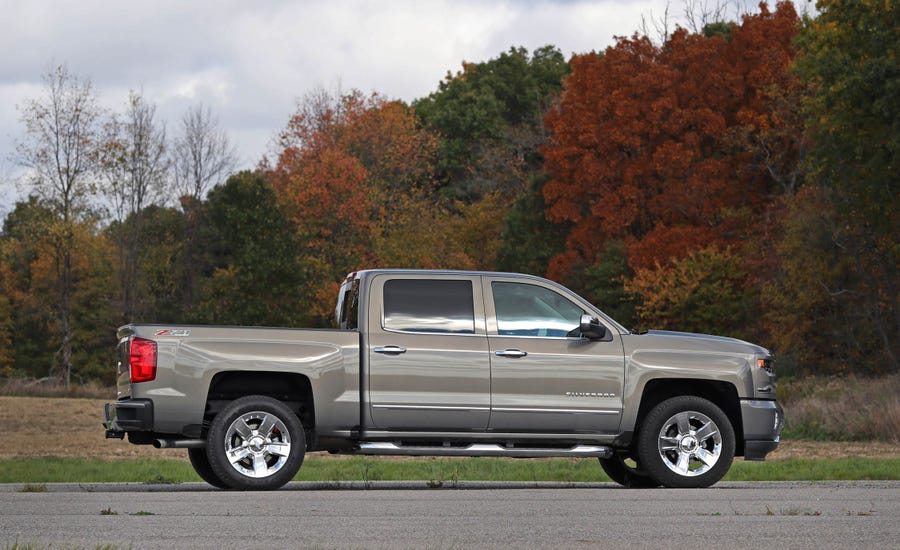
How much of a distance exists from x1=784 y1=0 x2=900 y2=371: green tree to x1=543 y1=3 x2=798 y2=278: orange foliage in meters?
5.57

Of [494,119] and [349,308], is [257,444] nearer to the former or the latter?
[349,308]

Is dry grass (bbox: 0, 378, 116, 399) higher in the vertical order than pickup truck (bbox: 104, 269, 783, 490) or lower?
lower

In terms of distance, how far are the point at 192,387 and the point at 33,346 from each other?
65859 millimetres

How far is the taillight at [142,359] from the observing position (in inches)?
499

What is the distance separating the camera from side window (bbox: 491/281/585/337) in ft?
44.1

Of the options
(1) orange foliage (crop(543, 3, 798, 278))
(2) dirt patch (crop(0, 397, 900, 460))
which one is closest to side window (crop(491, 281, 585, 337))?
(2) dirt patch (crop(0, 397, 900, 460))

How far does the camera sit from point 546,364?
43.5 ft

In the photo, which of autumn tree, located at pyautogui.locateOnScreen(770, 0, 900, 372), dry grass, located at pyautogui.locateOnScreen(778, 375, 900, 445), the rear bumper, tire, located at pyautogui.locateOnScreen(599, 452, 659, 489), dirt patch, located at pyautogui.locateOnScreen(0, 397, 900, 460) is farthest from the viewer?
autumn tree, located at pyautogui.locateOnScreen(770, 0, 900, 372)

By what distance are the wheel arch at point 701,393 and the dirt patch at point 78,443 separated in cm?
835

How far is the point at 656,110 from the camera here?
52719mm

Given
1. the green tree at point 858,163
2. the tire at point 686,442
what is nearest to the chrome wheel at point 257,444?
the tire at point 686,442

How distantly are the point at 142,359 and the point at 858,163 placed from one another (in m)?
31.3

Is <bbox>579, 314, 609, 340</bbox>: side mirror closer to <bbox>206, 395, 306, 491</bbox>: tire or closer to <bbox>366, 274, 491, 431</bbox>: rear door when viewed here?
<bbox>366, 274, 491, 431</bbox>: rear door

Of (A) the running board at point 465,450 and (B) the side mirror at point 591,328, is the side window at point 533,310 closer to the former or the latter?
(B) the side mirror at point 591,328
